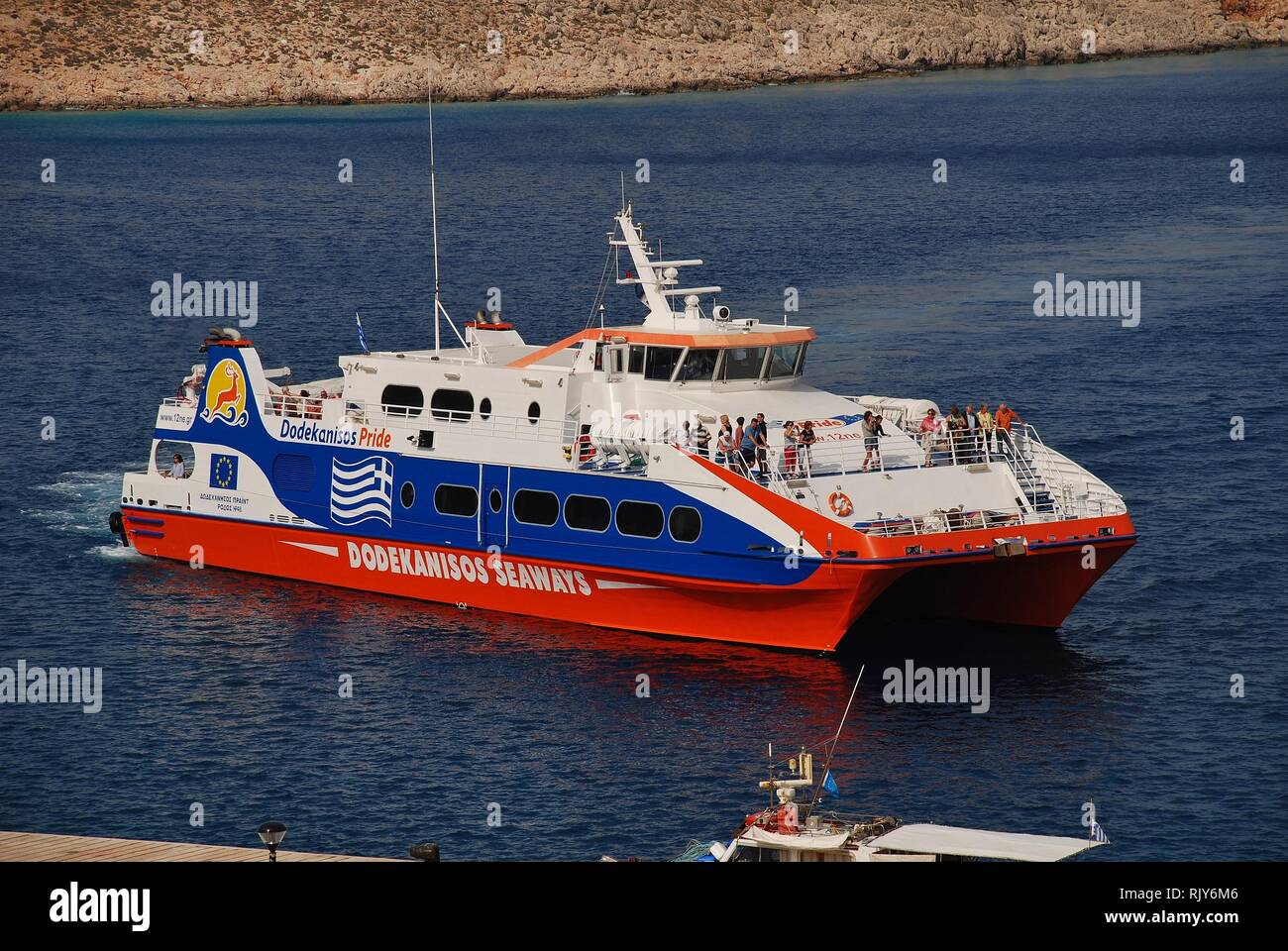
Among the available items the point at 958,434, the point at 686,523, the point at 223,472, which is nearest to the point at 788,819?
the point at 686,523

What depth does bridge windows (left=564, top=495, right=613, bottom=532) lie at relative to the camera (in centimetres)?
4716

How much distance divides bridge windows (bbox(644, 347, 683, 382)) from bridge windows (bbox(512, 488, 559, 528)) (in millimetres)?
3816

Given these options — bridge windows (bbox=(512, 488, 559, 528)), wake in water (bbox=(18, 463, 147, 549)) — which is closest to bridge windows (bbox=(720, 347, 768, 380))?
bridge windows (bbox=(512, 488, 559, 528))

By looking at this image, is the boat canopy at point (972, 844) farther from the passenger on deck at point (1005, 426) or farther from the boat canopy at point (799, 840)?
the passenger on deck at point (1005, 426)

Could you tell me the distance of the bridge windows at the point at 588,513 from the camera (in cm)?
4716

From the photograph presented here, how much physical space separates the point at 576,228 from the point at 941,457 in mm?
63528

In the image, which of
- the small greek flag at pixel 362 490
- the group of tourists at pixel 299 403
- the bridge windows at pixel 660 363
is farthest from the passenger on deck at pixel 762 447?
the group of tourists at pixel 299 403

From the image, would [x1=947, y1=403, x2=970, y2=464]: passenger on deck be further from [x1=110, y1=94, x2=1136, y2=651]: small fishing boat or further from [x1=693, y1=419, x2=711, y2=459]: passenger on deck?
[x1=693, y1=419, x2=711, y2=459]: passenger on deck

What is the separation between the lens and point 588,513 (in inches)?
1869

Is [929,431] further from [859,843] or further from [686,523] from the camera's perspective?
[859,843]

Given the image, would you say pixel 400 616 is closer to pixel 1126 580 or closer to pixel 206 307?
pixel 1126 580

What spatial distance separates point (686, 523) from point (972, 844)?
18234mm

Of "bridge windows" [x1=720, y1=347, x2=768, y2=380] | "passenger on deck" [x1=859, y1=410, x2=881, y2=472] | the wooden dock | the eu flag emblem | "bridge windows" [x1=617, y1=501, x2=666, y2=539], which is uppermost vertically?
"bridge windows" [x1=720, y1=347, x2=768, y2=380]

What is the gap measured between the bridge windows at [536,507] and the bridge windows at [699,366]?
4247mm
